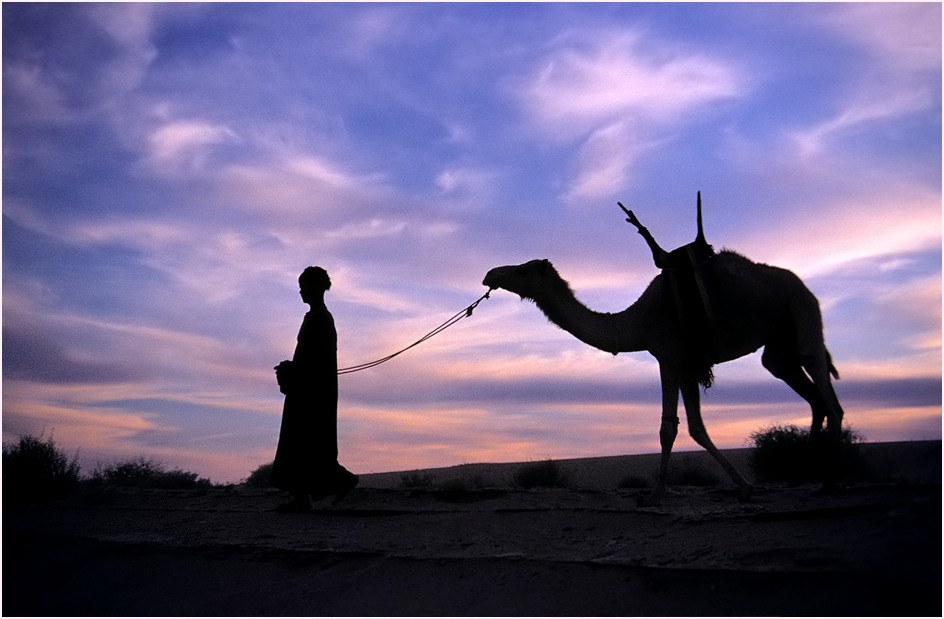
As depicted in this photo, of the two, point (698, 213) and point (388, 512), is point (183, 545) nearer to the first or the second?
point (388, 512)

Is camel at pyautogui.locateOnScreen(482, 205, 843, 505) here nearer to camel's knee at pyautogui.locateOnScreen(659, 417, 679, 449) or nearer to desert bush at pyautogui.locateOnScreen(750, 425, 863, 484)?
camel's knee at pyautogui.locateOnScreen(659, 417, 679, 449)

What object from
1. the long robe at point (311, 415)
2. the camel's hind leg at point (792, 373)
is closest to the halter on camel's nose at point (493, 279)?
the long robe at point (311, 415)

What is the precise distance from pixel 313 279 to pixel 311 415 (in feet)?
6.92

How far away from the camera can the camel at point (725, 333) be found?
9438 mm

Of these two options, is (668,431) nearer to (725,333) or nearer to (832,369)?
(725,333)

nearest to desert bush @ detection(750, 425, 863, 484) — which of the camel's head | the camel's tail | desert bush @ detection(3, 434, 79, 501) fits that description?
the camel's tail

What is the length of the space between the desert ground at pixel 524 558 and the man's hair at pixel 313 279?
338cm

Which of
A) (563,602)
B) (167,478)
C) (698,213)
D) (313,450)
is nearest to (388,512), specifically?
(313,450)

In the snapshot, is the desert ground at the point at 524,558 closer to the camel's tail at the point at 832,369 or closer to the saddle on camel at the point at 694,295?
the camel's tail at the point at 832,369

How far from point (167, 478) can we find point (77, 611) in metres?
14.7

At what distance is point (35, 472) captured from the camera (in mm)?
14688

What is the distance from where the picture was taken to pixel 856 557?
5.50 metres

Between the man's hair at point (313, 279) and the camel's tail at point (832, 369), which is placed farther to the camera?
the man's hair at point (313, 279)

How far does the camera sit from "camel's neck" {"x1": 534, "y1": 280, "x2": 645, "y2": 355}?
10555 mm
